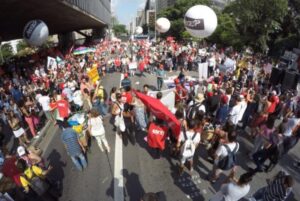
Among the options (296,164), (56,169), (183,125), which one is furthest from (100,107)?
(296,164)

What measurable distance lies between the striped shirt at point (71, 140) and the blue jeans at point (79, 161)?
25 centimetres

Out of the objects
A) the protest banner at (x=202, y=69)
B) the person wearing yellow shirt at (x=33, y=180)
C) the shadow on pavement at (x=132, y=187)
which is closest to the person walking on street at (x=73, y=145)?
the person wearing yellow shirt at (x=33, y=180)

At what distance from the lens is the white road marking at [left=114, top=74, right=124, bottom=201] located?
639cm

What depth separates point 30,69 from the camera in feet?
63.9

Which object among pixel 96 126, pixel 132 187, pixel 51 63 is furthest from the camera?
pixel 51 63

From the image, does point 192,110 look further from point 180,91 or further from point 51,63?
point 51,63

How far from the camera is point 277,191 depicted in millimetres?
4945

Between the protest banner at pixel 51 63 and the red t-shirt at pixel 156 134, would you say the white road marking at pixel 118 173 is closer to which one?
the red t-shirt at pixel 156 134

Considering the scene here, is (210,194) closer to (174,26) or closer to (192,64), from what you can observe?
(192,64)

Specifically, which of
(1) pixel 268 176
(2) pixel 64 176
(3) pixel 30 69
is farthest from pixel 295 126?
(3) pixel 30 69

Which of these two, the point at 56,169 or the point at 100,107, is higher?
the point at 100,107

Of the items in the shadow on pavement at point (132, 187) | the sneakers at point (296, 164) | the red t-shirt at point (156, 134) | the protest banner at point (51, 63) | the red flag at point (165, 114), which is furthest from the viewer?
the protest banner at point (51, 63)

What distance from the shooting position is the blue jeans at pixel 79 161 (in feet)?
23.2

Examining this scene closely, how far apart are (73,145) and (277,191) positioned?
16.1 feet
